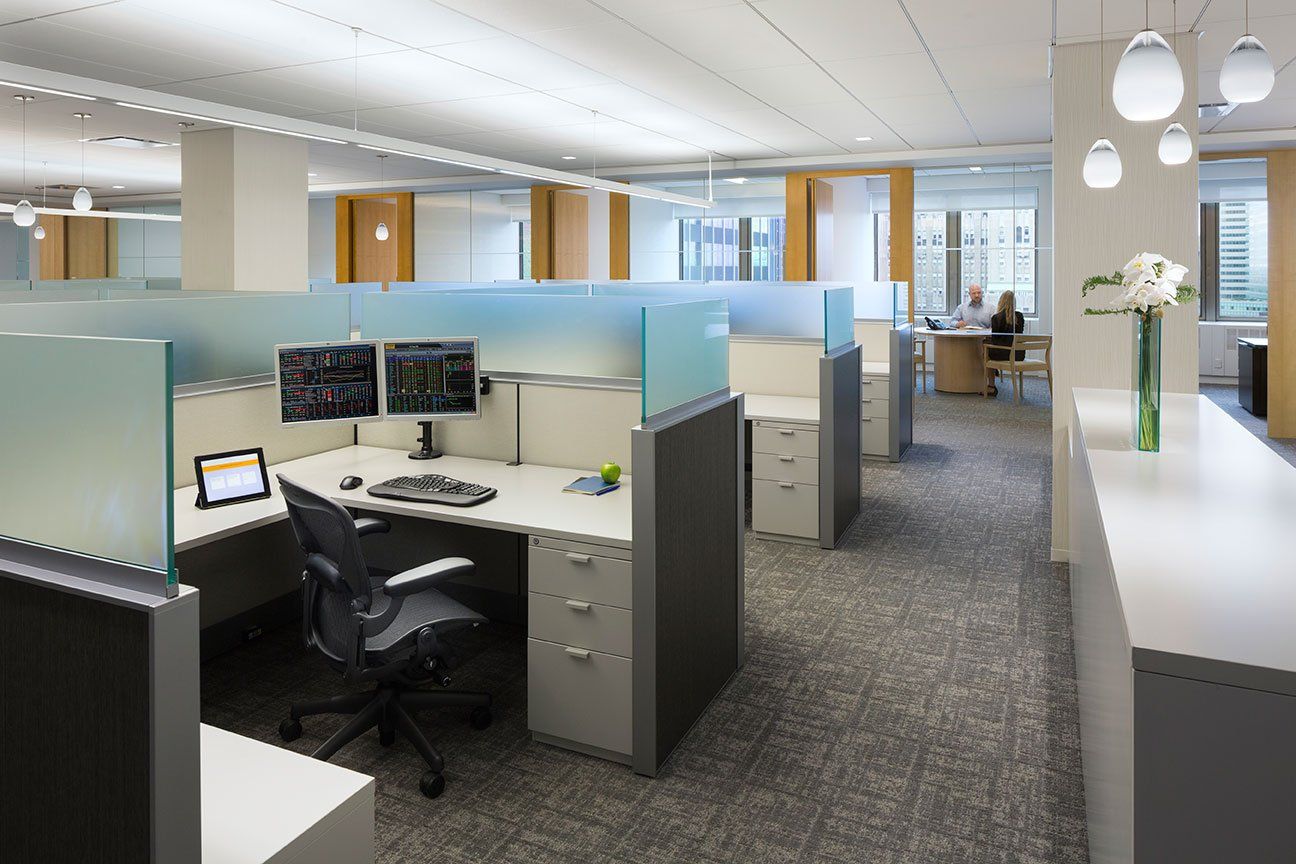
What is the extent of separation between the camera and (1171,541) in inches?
67.0

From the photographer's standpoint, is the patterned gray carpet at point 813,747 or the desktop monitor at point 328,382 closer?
the patterned gray carpet at point 813,747

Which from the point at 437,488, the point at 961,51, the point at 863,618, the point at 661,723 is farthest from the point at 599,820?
the point at 961,51

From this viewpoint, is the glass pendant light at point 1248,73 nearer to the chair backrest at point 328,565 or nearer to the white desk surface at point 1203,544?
the white desk surface at point 1203,544

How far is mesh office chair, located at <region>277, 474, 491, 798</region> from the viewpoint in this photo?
7.48 feet

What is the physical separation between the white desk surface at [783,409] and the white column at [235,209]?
12.8ft

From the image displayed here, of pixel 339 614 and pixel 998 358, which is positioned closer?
pixel 339 614

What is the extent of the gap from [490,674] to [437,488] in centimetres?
68

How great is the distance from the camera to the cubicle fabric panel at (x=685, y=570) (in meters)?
2.38

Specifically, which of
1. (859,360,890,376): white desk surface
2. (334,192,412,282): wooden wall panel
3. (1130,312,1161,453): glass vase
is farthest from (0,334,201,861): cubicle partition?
(334,192,412,282): wooden wall panel

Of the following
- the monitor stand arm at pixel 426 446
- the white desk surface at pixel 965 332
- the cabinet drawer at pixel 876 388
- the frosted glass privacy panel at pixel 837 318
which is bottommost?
the monitor stand arm at pixel 426 446

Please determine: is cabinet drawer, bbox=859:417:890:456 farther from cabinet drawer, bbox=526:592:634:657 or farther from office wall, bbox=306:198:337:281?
office wall, bbox=306:198:337:281

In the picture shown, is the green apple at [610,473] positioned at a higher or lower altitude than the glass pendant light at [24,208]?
lower

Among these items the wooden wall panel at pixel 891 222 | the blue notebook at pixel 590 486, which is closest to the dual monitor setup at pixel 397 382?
the blue notebook at pixel 590 486

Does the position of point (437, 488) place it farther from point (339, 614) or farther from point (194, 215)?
point (194, 215)
